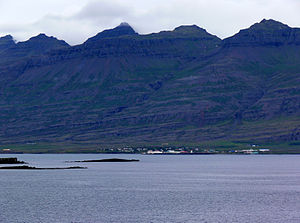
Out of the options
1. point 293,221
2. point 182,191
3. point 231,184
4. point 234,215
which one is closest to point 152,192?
point 182,191

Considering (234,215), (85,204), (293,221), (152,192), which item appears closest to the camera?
(293,221)

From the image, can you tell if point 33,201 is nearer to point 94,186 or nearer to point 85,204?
point 85,204

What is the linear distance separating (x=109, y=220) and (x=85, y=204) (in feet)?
78.4

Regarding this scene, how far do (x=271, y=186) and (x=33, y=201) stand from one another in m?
75.3

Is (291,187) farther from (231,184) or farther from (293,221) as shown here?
(293,221)

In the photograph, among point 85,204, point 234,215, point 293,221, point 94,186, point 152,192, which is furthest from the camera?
point 94,186

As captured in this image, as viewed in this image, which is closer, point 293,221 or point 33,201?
point 293,221

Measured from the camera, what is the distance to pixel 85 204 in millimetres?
141250

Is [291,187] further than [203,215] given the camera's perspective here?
Yes

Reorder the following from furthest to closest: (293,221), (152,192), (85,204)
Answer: (152,192) < (85,204) < (293,221)

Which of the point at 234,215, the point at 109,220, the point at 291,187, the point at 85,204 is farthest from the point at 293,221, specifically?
the point at 291,187

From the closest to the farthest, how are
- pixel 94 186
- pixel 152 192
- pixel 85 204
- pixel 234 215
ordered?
1. pixel 234 215
2. pixel 85 204
3. pixel 152 192
4. pixel 94 186

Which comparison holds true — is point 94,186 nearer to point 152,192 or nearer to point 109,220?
point 152,192

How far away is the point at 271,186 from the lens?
189375mm
